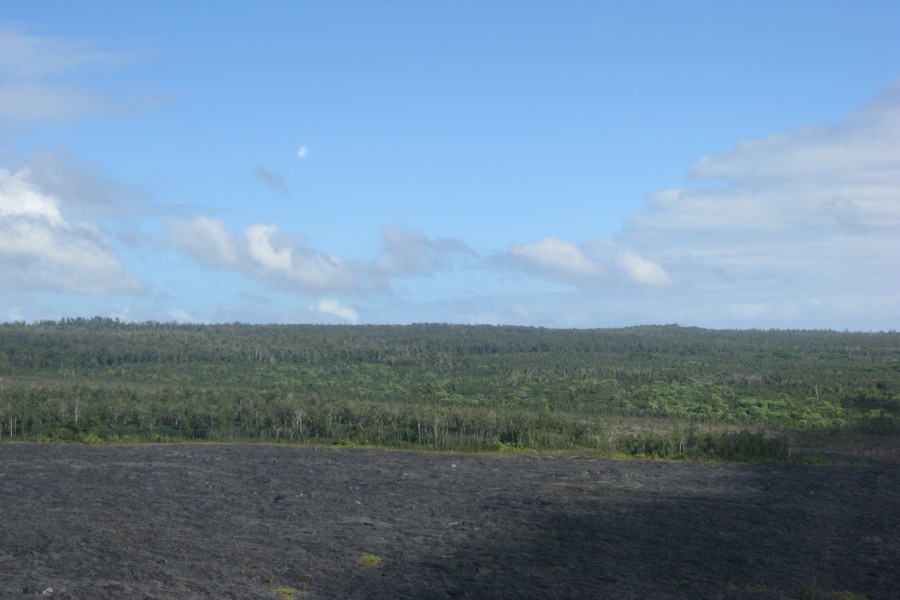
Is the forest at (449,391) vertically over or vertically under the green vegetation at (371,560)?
over

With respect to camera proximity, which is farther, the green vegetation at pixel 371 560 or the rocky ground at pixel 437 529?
the green vegetation at pixel 371 560

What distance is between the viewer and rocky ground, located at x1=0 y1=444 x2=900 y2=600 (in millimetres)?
12727

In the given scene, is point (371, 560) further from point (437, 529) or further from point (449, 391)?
point (449, 391)

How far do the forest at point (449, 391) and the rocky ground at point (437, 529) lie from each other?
18.4ft

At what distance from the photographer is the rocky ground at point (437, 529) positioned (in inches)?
501

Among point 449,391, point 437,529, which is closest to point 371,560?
point 437,529

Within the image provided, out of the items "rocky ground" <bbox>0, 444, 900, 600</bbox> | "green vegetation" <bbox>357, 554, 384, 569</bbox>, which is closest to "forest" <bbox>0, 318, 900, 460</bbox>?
"rocky ground" <bbox>0, 444, 900, 600</bbox>

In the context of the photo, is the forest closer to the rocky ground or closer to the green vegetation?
the rocky ground

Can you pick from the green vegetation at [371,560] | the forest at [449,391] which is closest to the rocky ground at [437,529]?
the green vegetation at [371,560]

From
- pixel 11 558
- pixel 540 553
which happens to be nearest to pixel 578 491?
pixel 540 553

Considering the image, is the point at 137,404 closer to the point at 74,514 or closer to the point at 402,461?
the point at 402,461

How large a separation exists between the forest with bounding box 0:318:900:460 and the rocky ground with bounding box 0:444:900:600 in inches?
221

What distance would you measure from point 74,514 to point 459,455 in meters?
14.0

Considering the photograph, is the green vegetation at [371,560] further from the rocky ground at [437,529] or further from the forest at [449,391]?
the forest at [449,391]
